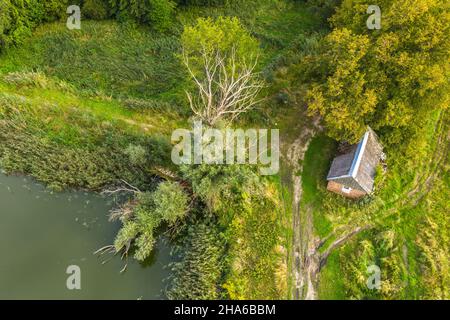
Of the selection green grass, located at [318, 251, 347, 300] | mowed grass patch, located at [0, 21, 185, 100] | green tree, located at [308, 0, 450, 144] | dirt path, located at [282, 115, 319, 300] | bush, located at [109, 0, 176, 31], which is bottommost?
green grass, located at [318, 251, 347, 300]

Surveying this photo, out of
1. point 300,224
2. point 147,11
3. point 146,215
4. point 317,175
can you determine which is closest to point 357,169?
point 317,175

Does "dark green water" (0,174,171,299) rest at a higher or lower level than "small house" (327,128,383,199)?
lower

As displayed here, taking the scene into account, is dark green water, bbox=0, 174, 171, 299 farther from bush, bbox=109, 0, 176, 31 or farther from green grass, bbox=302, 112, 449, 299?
bush, bbox=109, 0, 176, 31

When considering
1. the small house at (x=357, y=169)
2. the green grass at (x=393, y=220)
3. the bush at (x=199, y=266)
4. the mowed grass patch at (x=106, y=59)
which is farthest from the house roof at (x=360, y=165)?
the mowed grass patch at (x=106, y=59)

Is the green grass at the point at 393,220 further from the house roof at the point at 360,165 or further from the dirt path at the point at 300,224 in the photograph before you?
the house roof at the point at 360,165

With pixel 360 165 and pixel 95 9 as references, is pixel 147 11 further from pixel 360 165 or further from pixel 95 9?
pixel 360 165

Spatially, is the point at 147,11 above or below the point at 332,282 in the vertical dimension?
above

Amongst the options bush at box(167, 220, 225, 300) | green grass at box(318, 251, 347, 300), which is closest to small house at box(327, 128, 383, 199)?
green grass at box(318, 251, 347, 300)
